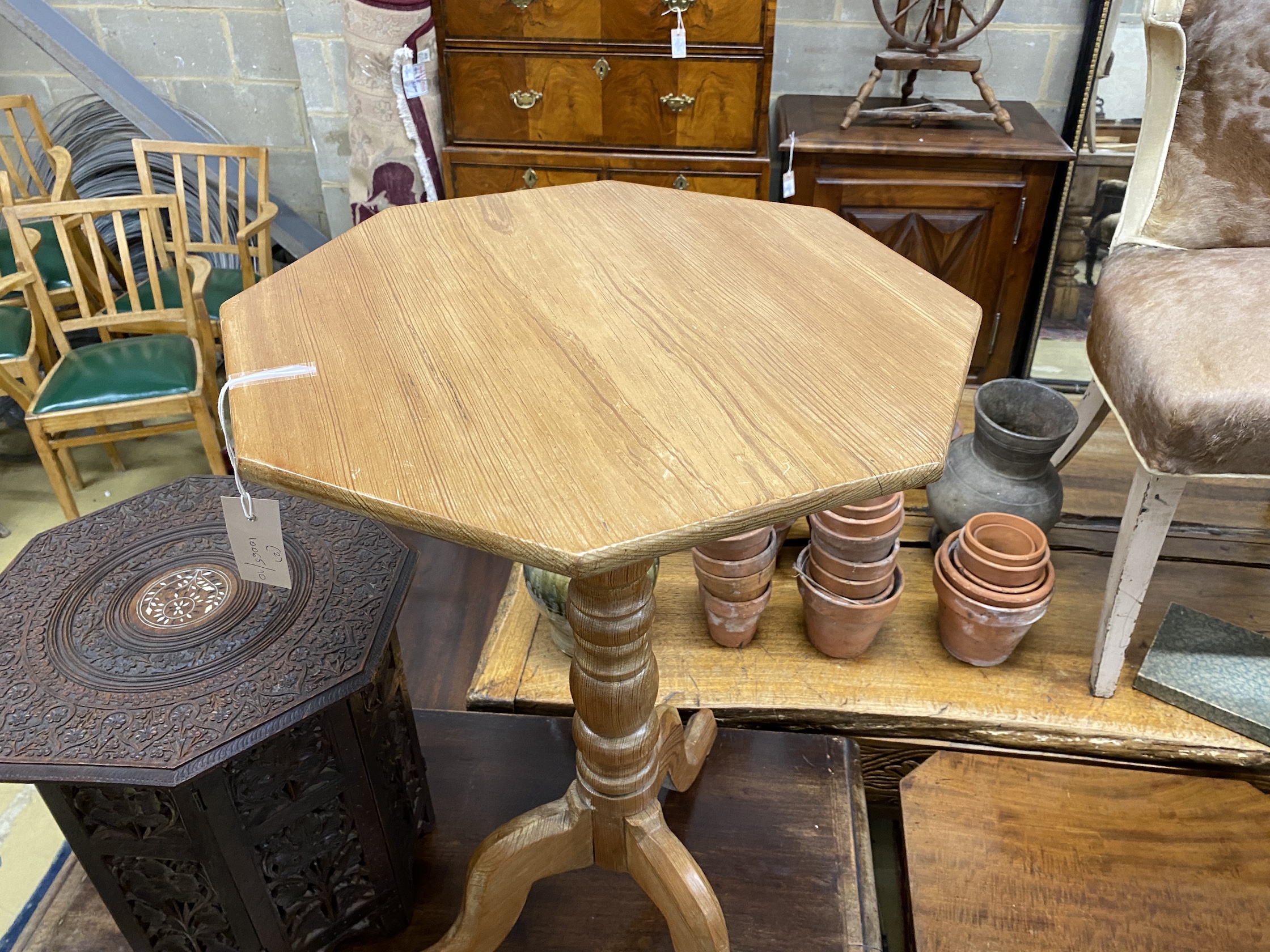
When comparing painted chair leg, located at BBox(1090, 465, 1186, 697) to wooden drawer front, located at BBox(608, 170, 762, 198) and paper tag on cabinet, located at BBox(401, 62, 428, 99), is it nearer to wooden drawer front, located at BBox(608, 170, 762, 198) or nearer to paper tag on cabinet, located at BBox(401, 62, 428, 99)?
wooden drawer front, located at BBox(608, 170, 762, 198)

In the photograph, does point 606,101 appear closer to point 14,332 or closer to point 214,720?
point 14,332

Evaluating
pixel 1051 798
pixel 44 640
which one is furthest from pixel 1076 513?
pixel 44 640

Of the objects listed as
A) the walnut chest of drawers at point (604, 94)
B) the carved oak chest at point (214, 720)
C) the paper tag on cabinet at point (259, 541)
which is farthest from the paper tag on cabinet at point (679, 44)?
the paper tag on cabinet at point (259, 541)

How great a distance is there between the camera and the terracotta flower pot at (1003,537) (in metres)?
1.48

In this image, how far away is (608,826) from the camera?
1.13 metres

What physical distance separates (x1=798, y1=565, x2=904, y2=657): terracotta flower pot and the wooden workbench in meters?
0.04

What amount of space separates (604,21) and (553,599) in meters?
1.42

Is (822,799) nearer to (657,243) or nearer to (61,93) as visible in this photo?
(657,243)

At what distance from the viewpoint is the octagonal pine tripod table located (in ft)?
2.20

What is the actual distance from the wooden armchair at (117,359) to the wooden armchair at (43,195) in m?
0.21

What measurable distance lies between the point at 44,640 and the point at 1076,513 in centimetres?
191

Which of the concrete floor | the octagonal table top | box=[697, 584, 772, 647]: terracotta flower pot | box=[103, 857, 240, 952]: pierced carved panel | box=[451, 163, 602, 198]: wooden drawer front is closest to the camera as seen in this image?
the octagonal table top

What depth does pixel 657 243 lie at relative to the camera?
42.4 inches

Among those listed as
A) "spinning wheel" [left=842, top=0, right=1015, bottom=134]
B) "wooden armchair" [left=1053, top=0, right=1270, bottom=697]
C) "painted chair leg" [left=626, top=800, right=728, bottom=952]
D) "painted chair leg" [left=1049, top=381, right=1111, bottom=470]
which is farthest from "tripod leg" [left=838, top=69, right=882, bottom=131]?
"painted chair leg" [left=626, top=800, right=728, bottom=952]
